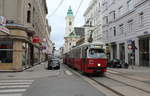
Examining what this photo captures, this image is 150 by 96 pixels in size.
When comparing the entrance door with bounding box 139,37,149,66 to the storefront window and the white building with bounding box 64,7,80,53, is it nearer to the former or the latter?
the storefront window

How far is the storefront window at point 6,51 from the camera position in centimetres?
2436

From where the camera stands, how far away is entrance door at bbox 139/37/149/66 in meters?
33.9

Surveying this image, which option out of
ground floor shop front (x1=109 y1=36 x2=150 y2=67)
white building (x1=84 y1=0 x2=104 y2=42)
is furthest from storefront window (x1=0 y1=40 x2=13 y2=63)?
white building (x1=84 y1=0 x2=104 y2=42)

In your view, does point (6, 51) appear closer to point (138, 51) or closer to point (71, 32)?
point (138, 51)

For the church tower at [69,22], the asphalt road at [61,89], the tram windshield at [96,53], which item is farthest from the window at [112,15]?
the church tower at [69,22]

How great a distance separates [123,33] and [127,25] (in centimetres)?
251

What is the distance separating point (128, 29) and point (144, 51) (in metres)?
7.11

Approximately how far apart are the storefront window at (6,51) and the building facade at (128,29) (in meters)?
15.6

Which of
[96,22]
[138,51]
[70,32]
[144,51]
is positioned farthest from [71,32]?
[144,51]

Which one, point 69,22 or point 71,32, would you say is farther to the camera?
point 71,32

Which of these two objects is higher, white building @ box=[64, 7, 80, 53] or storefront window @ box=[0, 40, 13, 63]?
white building @ box=[64, 7, 80, 53]

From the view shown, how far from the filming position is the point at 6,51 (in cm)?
2444

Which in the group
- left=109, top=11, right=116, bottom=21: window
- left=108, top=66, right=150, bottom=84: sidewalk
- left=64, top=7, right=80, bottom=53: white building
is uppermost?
left=64, top=7, right=80, bottom=53: white building

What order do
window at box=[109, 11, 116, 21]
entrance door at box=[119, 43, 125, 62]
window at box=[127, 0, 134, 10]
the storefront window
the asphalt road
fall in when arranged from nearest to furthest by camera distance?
the asphalt road
the storefront window
window at box=[127, 0, 134, 10]
entrance door at box=[119, 43, 125, 62]
window at box=[109, 11, 116, 21]
